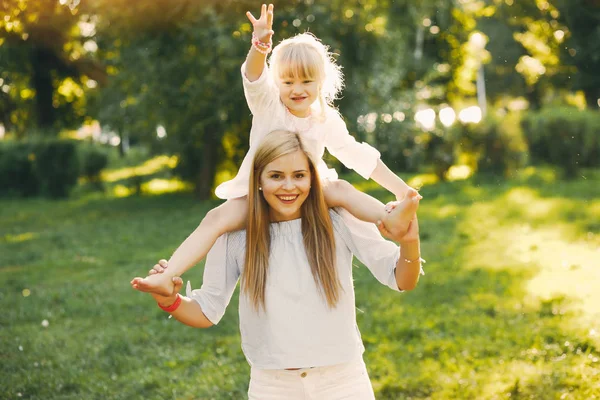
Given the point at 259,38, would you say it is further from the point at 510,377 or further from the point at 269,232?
the point at 510,377

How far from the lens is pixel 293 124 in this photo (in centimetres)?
369

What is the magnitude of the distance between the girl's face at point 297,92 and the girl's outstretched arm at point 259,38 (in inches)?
10.9

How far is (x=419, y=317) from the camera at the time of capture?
7.20 metres

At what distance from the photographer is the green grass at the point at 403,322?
Result: 18.3 ft

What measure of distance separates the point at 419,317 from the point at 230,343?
1.80 m

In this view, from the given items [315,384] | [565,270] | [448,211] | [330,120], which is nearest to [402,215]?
[315,384]

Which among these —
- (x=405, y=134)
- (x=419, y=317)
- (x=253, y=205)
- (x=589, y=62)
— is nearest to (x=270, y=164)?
(x=253, y=205)

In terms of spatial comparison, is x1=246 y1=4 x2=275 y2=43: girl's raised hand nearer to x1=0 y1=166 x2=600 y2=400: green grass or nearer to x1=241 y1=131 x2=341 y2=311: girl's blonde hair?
x1=241 y1=131 x2=341 y2=311: girl's blonde hair

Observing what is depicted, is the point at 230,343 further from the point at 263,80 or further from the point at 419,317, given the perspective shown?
the point at 263,80

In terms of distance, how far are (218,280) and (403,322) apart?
4.25 meters

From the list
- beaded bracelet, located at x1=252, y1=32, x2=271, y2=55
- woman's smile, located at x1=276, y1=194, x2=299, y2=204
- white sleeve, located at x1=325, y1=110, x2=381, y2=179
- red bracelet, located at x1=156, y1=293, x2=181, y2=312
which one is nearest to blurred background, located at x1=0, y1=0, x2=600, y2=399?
white sleeve, located at x1=325, y1=110, x2=381, y2=179

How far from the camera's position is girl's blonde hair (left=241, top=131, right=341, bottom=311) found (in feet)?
9.50

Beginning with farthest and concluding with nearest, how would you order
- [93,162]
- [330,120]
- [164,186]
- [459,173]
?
[164,186] → [93,162] → [459,173] → [330,120]

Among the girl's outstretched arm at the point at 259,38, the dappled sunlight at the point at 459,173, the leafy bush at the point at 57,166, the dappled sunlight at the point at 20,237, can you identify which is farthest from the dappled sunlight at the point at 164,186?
the girl's outstretched arm at the point at 259,38
